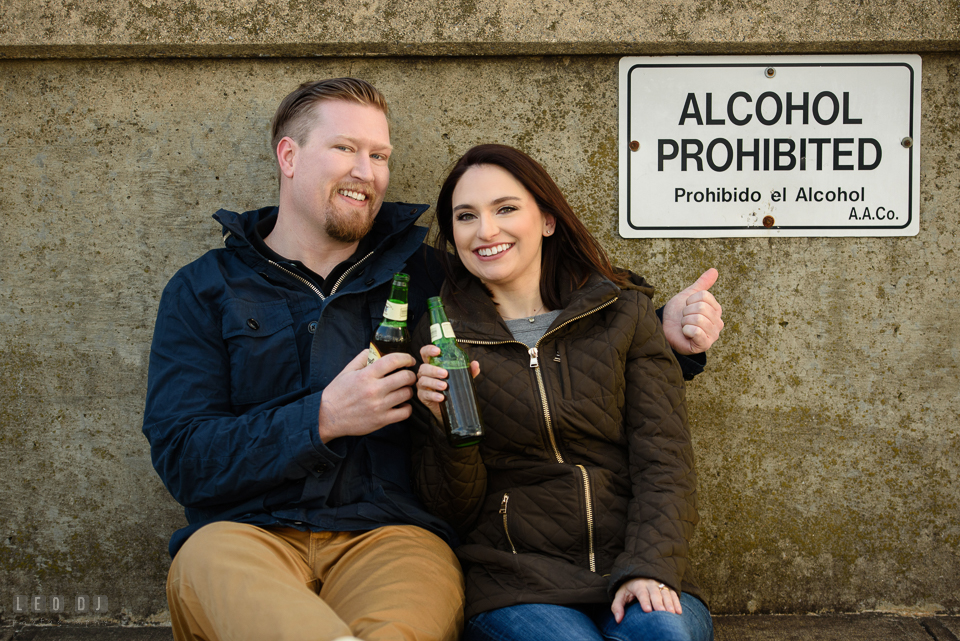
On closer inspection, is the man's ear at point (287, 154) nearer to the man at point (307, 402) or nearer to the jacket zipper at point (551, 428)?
the man at point (307, 402)

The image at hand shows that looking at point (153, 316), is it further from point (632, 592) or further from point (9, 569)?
point (632, 592)

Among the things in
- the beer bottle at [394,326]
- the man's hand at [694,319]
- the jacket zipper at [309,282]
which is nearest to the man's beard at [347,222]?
the jacket zipper at [309,282]

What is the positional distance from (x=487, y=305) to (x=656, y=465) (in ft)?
2.44

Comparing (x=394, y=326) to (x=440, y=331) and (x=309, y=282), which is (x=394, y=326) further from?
(x=309, y=282)

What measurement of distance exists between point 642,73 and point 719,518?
6.19 feet

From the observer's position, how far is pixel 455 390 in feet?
6.42

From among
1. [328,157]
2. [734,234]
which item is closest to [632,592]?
[734,234]

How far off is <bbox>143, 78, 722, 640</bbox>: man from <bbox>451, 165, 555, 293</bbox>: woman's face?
28 centimetres

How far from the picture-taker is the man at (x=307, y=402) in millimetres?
1820

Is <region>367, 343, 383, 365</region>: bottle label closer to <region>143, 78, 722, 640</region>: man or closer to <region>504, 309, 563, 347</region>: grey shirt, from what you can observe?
<region>143, 78, 722, 640</region>: man

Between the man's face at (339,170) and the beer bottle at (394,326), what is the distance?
396 mm

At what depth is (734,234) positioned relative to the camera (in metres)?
2.71

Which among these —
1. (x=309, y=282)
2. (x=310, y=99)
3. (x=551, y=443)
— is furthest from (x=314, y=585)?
(x=310, y=99)

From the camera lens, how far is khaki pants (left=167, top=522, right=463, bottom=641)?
1.60m
